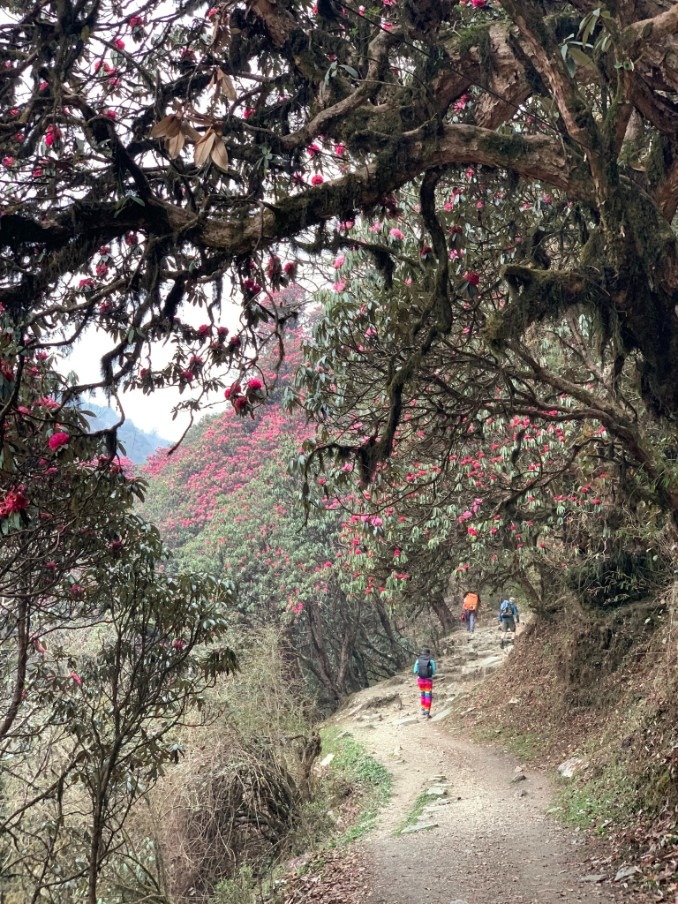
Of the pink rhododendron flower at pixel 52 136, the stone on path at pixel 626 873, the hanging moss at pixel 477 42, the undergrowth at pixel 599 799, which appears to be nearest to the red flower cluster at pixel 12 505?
the pink rhododendron flower at pixel 52 136

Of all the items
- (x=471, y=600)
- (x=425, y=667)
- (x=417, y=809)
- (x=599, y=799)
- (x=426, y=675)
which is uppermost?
(x=471, y=600)

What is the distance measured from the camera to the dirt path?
21.9 ft

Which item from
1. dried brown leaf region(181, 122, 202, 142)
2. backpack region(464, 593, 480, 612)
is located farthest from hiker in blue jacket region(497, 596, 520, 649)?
dried brown leaf region(181, 122, 202, 142)

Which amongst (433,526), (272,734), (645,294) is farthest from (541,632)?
(645,294)

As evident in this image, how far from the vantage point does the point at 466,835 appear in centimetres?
865

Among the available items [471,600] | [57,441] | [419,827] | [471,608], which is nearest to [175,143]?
[57,441]

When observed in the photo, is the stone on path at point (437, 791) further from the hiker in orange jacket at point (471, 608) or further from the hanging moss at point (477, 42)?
the hanging moss at point (477, 42)

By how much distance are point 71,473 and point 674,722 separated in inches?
245

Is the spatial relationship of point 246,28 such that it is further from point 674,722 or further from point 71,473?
point 674,722

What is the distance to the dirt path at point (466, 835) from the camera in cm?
667

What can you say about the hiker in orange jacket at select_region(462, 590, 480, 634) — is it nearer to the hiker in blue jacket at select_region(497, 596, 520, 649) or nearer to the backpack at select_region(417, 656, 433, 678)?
the hiker in blue jacket at select_region(497, 596, 520, 649)

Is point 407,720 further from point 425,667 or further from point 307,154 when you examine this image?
point 307,154

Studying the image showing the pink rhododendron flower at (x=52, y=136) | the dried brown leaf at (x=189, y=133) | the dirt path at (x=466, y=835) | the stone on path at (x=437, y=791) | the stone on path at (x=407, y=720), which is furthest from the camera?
the stone on path at (x=407, y=720)

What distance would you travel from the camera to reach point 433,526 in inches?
452
